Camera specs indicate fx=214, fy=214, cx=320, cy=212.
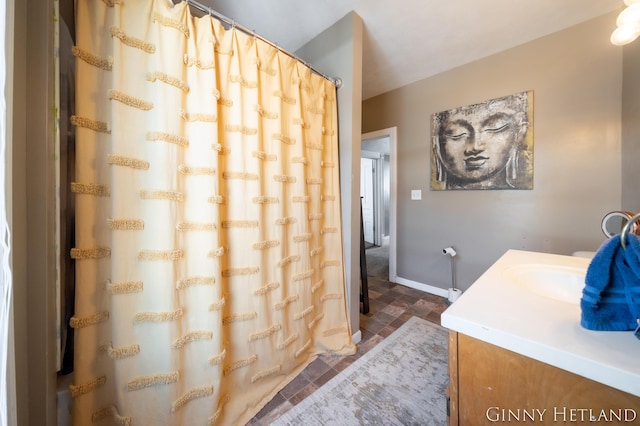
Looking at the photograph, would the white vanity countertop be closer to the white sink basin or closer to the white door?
the white sink basin

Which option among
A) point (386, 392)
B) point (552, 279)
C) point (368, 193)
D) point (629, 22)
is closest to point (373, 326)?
point (386, 392)

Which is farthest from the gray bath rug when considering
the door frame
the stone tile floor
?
the door frame

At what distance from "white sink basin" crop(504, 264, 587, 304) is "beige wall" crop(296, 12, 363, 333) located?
89 centimetres

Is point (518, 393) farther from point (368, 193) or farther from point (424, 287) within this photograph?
point (368, 193)

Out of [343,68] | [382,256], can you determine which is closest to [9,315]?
[343,68]

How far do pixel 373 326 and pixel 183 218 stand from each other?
1.69m

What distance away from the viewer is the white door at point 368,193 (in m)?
4.77

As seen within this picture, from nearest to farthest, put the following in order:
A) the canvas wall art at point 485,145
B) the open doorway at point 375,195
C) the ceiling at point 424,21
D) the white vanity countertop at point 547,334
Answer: the white vanity countertop at point 547,334
the ceiling at point 424,21
the canvas wall art at point 485,145
the open doorway at point 375,195

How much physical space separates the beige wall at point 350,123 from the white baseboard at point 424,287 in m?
1.24

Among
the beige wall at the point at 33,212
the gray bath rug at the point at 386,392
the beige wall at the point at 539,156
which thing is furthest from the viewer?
the beige wall at the point at 539,156

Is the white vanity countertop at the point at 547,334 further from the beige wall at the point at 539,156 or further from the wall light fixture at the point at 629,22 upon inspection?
the beige wall at the point at 539,156

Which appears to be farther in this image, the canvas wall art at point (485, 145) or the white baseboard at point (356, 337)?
the canvas wall art at point (485, 145)

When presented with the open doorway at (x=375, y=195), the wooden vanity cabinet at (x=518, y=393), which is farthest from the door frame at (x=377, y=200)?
the wooden vanity cabinet at (x=518, y=393)

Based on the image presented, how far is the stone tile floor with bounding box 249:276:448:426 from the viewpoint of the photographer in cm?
117
